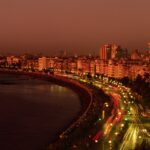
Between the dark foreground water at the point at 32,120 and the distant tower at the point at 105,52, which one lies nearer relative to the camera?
the dark foreground water at the point at 32,120

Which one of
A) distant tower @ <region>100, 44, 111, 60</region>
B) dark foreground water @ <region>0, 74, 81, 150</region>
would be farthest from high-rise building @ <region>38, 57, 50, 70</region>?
dark foreground water @ <region>0, 74, 81, 150</region>

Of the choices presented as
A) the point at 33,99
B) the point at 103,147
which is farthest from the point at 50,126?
the point at 33,99

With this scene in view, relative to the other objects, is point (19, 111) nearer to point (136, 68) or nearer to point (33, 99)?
point (33, 99)

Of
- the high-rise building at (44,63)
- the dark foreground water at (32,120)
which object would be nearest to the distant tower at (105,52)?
the high-rise building at (44,63)

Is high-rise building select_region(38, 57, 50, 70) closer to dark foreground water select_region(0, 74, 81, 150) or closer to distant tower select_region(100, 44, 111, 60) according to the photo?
distant tower select_region(100, 44, 111, 60)

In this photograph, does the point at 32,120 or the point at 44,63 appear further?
the point at 44,63

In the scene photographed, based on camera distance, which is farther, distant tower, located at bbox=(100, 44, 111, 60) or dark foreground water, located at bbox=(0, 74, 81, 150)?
distant tower, located at bbox=(100, 44, 111, 60)

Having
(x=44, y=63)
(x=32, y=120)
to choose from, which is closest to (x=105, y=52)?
(x=44, y=63)

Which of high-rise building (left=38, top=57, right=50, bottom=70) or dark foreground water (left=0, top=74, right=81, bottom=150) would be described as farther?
high-rise building (left=38, top=57, right=50, bottom=70)

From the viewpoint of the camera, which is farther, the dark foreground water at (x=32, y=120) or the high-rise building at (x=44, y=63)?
the high-rise building at (x=44, y=63)

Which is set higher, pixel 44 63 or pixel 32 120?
pixel 44 63

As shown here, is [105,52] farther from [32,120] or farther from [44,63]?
[32,120]

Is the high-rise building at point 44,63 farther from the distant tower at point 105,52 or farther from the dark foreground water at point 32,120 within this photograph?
the dark foreground water at point 32,120
